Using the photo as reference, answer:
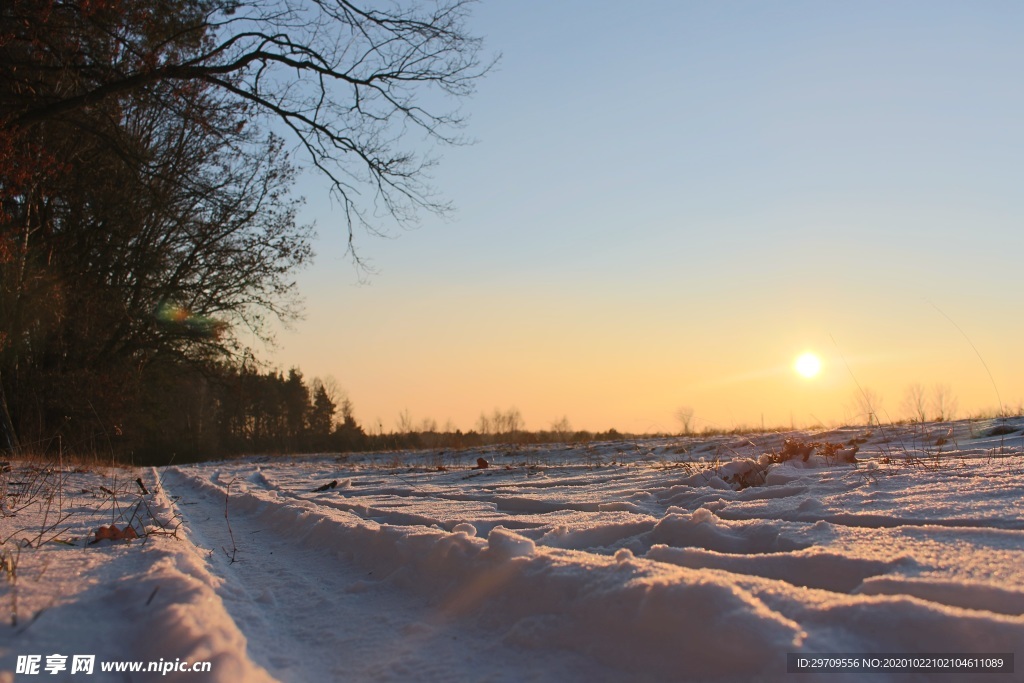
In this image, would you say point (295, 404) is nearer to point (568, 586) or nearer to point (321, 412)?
point (321, 412)

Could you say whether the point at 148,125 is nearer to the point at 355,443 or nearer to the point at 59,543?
the point at 59,543

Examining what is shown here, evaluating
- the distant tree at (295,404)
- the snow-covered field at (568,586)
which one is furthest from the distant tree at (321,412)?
the snow-covered field at (568,586)

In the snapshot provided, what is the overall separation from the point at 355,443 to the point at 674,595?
3506 centimetres

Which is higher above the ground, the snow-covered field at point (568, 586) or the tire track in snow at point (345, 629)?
the snow-covered field at point (568, 586)

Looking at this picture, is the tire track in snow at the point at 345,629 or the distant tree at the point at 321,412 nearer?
the tire track in snow at the point at 345,629

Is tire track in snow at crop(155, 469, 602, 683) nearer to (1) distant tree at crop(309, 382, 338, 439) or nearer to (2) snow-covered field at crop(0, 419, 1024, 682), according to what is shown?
(2) snow-covered field at crop(0, 419, 1024, 682)

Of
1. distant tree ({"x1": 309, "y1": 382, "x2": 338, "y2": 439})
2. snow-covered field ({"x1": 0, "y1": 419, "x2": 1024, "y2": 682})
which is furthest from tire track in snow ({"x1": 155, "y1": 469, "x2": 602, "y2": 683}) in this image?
distant tree ({"x1": 309, "y1": 382, "x2": 338, "y2": 439})

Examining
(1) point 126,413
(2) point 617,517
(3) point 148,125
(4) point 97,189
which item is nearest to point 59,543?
(2) point 617,517

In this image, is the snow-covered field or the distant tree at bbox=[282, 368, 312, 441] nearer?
the snow-covered field

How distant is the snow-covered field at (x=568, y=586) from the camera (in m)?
1.56

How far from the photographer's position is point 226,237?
60.7 ft

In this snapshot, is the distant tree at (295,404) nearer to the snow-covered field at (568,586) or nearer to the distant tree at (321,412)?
the distant tree at (321,412)

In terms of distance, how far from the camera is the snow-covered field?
1562 millimetres

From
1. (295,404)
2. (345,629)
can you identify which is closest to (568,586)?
(345,629)
